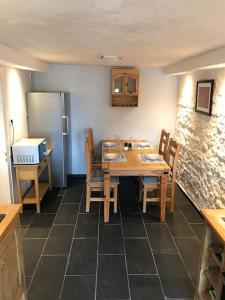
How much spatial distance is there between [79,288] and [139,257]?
73cm

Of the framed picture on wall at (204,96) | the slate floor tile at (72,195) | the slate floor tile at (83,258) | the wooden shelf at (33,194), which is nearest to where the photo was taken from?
the slate floor tile at (83,258)

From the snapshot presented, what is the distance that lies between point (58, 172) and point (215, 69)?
2.91m

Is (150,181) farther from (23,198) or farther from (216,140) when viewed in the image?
(23,198)

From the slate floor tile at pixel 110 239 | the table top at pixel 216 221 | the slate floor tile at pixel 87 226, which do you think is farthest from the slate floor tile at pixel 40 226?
the table top at pixel 216 221

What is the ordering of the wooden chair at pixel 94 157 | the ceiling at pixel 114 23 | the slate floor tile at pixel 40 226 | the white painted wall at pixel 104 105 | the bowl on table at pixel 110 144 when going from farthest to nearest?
1. the white painted wall at pixel 104 105
2. the bowl on table at pixel 110 144
3. the wooden chair at pixel 94 157
4. the slate floor tile at pixel 40 226
5. the ceiling at pixel 114 23

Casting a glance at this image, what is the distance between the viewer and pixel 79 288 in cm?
225

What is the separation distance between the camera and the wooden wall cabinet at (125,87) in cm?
437

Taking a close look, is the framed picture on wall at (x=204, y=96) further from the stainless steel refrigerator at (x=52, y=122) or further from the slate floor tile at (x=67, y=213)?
the slate floor tile at (x=67, y=213)

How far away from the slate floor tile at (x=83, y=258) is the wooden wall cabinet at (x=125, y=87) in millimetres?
2596

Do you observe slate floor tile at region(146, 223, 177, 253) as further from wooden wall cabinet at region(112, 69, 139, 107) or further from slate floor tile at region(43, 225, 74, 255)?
wooden wall cabinet at region(112, 69, 139, 107)

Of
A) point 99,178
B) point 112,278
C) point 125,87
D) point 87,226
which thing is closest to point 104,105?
point 125,87

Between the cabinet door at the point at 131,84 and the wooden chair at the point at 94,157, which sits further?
the cabinet door at the point at 131,84

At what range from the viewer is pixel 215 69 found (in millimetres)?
3084

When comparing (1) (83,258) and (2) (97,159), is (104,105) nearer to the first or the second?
(2) (97,159)
